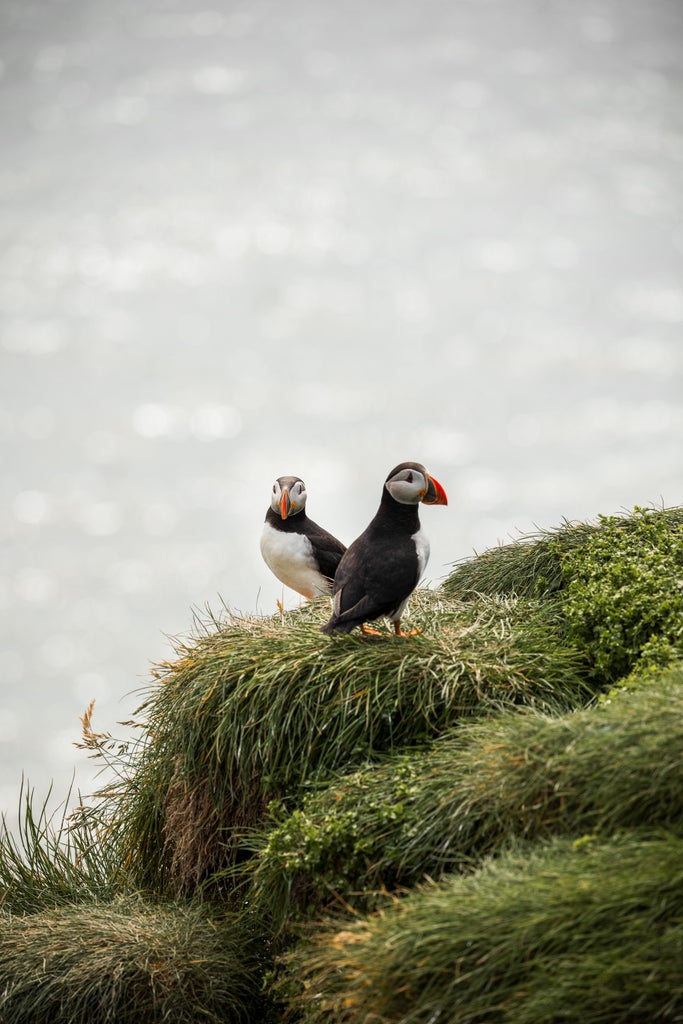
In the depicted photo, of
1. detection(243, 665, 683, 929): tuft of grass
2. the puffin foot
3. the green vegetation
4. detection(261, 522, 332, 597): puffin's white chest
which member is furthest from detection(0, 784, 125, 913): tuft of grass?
the puffin foot

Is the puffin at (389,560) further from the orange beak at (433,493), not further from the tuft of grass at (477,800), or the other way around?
the tuft of grass at (477,800)

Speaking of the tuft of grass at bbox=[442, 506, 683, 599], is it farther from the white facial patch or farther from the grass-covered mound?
the white facial patch

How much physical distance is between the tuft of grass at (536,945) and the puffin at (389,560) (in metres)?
1.40

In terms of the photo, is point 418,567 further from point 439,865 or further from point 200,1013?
point 200,1013

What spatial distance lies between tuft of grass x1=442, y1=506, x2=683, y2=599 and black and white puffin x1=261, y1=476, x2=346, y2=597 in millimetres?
903

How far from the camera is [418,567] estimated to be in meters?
4.51

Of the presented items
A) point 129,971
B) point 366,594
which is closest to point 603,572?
point 366,594

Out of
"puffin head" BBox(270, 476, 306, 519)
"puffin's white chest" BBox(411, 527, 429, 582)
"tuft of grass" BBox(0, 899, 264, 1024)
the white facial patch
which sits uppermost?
"puffin head" BBox(270, 476, 306, 519)

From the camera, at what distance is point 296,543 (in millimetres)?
5719

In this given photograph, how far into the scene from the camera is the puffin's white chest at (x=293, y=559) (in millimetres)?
5727

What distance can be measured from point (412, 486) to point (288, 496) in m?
1.21

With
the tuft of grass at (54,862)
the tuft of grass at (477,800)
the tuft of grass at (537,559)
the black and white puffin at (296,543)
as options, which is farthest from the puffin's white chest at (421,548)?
the tuft of grass at (54,862)

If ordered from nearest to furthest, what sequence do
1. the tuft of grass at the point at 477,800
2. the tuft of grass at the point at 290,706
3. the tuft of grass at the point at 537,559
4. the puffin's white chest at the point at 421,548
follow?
the tuft of grass at the point at 477,800 → the tuft of grass at the point at 290,706 → the puffin's white chest at the point at 421,548 → the tuft of grass at the point at 537,559

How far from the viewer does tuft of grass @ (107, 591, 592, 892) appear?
435 cm
